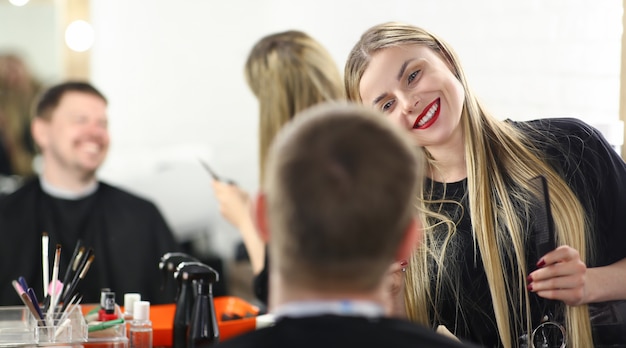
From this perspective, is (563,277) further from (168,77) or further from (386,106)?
(168,77)

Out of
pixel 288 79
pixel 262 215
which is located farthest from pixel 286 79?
pixel 262 215

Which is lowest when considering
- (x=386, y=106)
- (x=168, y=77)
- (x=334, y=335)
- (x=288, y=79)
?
(x=334, y=335)

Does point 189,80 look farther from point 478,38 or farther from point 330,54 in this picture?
point 478,38

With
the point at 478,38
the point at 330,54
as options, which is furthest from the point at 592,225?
the point at 330,54

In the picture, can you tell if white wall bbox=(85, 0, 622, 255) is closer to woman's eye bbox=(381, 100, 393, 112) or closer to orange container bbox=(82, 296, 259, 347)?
orange container bbox=(82, 296, 259, 347)

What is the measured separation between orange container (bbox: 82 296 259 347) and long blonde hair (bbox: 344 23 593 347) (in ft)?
1.36

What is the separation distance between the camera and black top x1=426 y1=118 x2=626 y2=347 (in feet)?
6.72

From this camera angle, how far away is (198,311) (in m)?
2.02

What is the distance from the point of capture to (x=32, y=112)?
3.99m

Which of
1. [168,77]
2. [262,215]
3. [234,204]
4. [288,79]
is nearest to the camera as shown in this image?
[262,215]

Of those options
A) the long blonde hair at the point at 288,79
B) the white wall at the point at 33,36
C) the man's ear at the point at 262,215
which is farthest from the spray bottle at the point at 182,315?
the white wall at the point at 33,36

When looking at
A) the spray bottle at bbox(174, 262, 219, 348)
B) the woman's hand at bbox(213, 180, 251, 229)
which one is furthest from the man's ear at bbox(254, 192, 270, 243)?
the woman's hand at bbox(213, 180, 251, 229)

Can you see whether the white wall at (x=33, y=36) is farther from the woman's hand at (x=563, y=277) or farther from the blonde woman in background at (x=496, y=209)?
the woman's hand at (x=563, y=277)

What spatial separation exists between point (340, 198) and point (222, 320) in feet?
4.16
